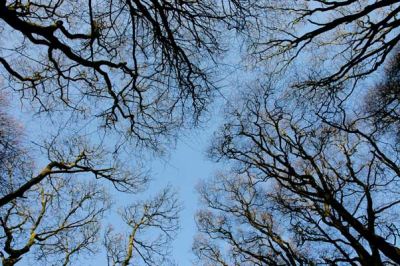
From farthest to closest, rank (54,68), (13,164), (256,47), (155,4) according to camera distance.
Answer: (13,164) < (54,68) < (256,47) < (155,4)

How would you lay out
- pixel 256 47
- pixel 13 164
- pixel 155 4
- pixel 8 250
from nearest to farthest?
pixel 155 4 < pixel 256 47 < pixel 13 164 < pixel 8 250

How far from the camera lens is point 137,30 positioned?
5500mm

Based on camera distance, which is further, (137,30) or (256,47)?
(256,47)

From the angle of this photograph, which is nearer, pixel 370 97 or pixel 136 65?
pixel 136 65

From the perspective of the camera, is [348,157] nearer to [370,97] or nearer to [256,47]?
[370,97]

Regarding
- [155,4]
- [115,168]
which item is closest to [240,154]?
[115,168]

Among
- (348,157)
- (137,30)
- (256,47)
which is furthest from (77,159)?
(348,157)

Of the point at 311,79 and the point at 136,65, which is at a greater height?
the point at 311,79

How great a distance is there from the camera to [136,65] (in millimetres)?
5664

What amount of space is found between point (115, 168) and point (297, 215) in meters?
5.06

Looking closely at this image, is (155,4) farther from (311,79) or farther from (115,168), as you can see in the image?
(115,168)

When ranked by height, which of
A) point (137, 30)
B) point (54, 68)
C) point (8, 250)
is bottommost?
point (8, 250)

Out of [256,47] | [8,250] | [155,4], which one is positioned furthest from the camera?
[8,250]

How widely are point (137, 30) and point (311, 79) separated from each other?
11.3ft
